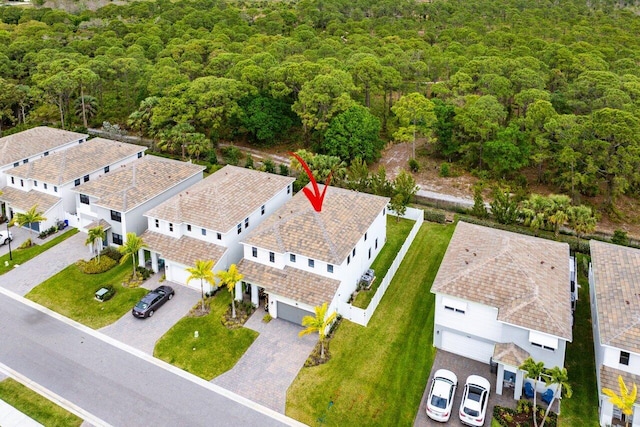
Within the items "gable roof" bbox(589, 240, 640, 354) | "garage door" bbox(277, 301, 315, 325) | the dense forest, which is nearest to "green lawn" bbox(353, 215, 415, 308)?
"garage door" bbox(277, 301, 315, 325)

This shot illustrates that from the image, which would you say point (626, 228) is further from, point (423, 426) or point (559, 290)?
point (423, 426)

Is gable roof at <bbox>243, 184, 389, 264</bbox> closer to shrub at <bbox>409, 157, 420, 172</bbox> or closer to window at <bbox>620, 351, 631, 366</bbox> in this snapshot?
window at <bbox>620, 351, 631, 366</bbox>

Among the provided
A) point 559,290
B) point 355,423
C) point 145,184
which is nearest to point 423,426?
point 355,423

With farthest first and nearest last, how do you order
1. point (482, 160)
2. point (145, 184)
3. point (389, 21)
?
point (389, 21) → point (482, 160) → point (145, 184)

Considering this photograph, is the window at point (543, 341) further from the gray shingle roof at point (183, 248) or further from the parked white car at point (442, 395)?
the gray shingle roof at point (183, 248)

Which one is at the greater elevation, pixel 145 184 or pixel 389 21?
pixel 389 21

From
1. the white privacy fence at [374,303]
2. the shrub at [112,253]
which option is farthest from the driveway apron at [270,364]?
the shrub at [112,253]
